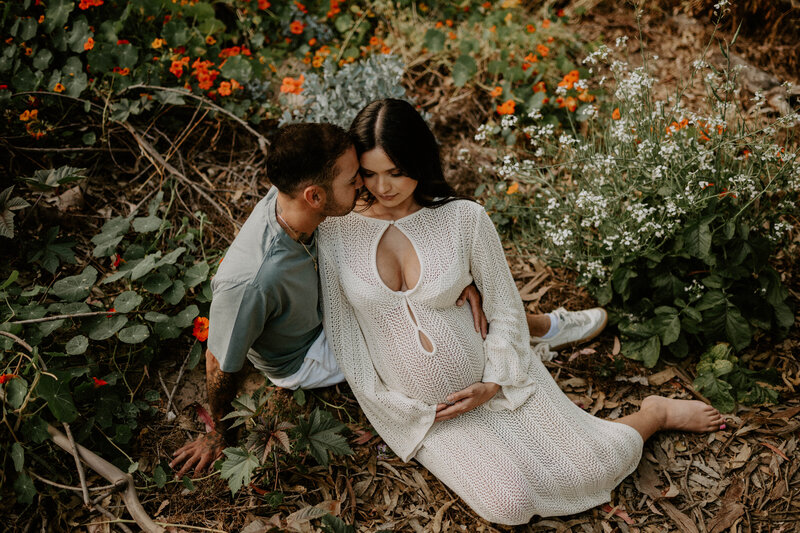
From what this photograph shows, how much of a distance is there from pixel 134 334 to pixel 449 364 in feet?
4.58

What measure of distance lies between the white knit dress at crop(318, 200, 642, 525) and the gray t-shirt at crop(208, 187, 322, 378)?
205 mm

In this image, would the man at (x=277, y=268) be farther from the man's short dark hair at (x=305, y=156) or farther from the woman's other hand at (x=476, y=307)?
the woman's other hand at (x=476, y=307)

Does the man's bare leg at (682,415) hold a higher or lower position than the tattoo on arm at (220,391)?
higher

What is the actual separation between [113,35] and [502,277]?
2.66 m

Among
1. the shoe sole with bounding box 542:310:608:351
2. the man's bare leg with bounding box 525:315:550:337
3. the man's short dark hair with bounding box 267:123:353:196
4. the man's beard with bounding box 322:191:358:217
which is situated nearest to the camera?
the man's short dark hair with bounding box 267:123:353:196

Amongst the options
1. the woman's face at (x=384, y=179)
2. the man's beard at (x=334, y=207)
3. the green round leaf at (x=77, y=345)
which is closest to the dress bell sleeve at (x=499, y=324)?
the woman's face at (x=384, y=179)

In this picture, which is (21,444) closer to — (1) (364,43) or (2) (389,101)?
(2) (389,101)

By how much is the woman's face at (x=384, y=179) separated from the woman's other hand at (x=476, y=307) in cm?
57

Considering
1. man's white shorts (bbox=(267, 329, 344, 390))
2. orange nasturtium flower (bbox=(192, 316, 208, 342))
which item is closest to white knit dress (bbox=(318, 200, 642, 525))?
man's white shorts (bbox=(267, 329, 344, 390))

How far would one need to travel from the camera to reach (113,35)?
3100 millimetres

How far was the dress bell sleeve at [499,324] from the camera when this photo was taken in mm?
2318

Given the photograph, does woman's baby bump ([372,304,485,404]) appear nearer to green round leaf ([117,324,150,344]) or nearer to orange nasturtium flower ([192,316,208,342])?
orange nasturtium flower ([192,316,208,342])

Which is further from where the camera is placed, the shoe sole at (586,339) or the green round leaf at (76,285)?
the shoe sole at (586,339)

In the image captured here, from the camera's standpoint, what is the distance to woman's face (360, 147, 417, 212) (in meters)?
2.05
